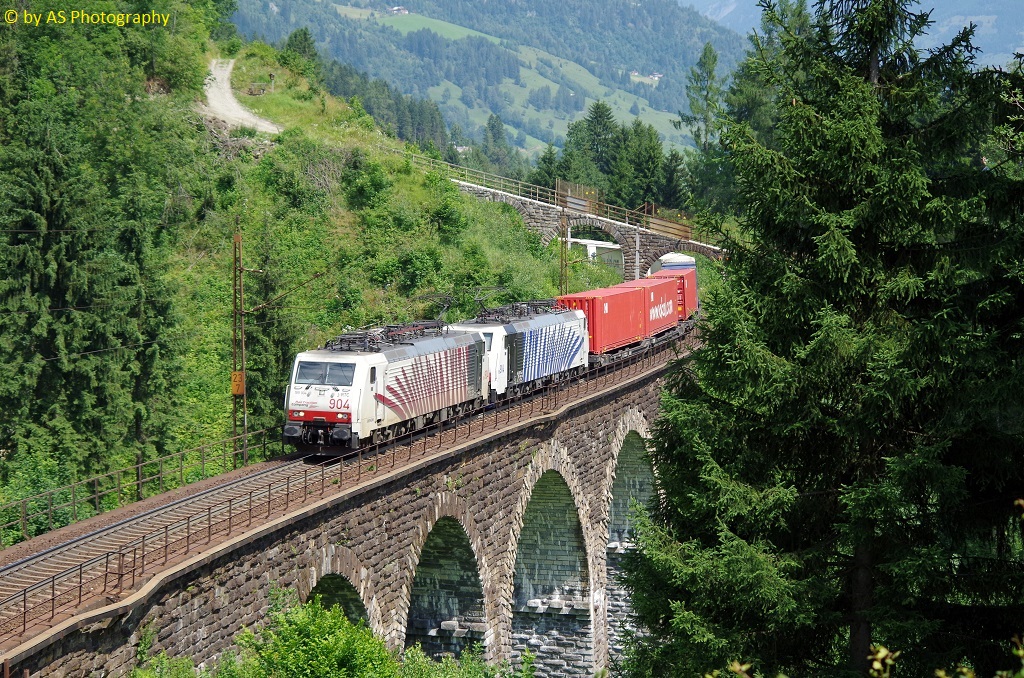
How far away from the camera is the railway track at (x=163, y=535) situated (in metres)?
16.8

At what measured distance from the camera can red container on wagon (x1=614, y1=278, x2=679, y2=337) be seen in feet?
174

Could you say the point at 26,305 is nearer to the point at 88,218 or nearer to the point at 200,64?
the point at 88,218

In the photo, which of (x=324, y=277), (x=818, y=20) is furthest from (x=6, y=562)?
(x=324, y=277)

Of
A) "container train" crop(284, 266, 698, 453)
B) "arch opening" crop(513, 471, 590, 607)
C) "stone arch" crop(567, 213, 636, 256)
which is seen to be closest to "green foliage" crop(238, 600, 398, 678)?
"container train" crop(284, 266, 698, 453)

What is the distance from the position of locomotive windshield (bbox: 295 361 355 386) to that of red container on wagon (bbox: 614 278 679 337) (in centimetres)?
2471

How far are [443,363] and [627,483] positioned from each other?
52.2ft

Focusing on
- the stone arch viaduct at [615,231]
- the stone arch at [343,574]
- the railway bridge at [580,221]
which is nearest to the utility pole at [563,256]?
the railway bridge at [580,221]

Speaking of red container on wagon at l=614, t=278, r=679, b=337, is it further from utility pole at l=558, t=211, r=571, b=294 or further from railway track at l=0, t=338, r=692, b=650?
railway track at l=0, t=338, r=692, b=650

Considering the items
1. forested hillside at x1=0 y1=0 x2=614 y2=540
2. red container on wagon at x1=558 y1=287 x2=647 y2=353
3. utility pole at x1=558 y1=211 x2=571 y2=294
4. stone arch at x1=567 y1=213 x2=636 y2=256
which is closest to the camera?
forested hillside at x1=0 y1=0 x2=614 y2=540

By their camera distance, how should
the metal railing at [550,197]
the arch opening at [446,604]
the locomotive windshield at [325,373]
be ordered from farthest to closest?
the metal railing at [550,197] → the arch opening at [446,604] → the locomotive windshield at [325,373]

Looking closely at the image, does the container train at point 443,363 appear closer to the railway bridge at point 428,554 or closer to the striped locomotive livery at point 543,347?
the striped locomotive livery at point 543,347

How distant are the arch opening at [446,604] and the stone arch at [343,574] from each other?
16.7ft

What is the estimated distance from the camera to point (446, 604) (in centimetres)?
3066

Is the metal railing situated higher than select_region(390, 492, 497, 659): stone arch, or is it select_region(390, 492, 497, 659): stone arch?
the metal railing
